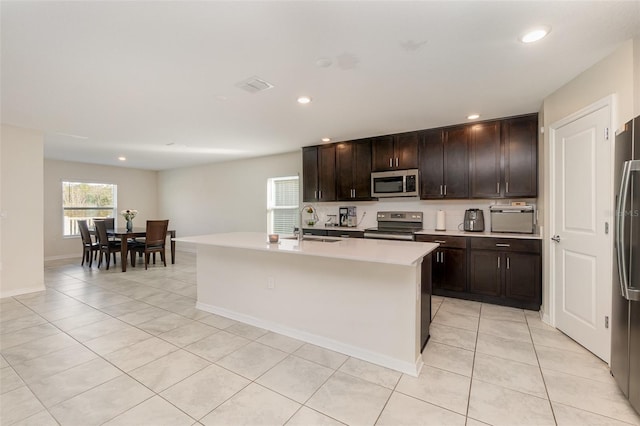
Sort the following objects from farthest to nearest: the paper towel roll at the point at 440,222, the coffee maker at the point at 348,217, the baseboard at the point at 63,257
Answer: the baseboard at the point at 63,257 → the coffee maker at the point at 348,217 → the paper towel roll at the point at 440,222

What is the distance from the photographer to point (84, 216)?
724cm

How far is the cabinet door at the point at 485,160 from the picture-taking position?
3676 mm

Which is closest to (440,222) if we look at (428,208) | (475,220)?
(428,208)

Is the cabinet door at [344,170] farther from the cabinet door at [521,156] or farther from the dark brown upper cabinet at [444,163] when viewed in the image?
the cabinet door at [521,156]

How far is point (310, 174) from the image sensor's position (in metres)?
5.29

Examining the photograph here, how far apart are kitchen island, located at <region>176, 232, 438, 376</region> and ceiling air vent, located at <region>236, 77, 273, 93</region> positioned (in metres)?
1.53

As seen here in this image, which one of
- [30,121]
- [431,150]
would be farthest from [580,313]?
[30,121]

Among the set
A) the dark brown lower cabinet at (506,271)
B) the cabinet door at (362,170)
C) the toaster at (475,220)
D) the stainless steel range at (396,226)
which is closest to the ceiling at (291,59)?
the cabinet door at (362,170)

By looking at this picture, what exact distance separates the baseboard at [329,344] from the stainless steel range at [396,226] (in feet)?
6.61

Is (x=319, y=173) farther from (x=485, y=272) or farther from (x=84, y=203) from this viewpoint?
(x=84, y=203)

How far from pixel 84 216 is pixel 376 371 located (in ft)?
27.5

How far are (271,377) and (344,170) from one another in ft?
11.6

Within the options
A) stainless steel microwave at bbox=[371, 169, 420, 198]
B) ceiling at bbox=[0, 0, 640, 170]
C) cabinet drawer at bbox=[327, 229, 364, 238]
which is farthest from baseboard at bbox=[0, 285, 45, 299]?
stainless steel microwave at bbox=[371, 169, 420, 198]

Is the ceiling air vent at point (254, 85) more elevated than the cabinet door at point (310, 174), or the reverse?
the ceiling air vent at point (254, 85)
